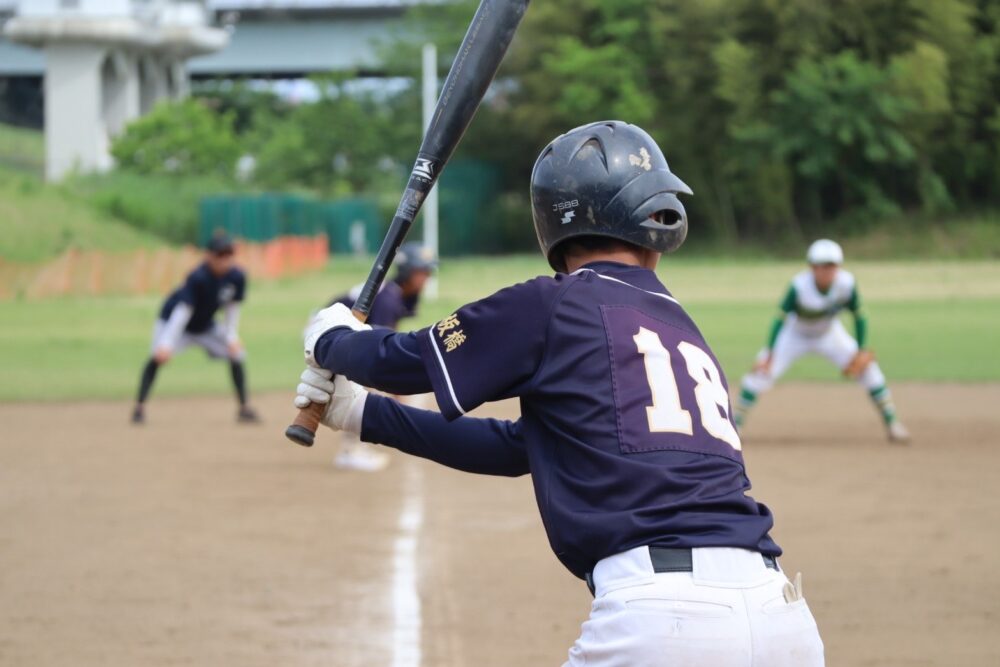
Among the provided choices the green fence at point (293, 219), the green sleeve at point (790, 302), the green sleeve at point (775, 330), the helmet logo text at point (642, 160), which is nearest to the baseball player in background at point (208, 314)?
the green sleeve at point (775, 330)

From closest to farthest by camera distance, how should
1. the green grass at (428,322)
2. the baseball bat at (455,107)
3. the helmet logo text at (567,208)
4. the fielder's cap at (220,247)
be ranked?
1. the helmet logo text at (567,208)
2. the baseball bat at (455,107)
3. the fielder's cap at (220,247)
4. the green grass at (428,322)

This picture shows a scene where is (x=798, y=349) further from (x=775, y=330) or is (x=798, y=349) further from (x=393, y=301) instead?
(x=393, y=301)

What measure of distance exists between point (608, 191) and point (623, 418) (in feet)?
1.91

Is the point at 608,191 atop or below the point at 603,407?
atop

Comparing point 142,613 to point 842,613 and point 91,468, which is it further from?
point 91,468

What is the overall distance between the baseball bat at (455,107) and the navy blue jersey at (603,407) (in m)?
0.67

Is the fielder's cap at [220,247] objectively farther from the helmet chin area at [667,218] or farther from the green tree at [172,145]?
the green tree at [172,145]

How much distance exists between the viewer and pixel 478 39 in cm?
376

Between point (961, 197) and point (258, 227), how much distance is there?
2584 centimetres

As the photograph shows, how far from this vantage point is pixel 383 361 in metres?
3.10

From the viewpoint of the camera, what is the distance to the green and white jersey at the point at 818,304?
12.2 m

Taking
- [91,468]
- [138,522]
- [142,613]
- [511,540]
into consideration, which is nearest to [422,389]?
[142,613]

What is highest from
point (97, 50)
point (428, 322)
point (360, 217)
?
point (97, 50)

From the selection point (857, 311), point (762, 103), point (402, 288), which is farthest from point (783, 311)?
point (762, 103)
